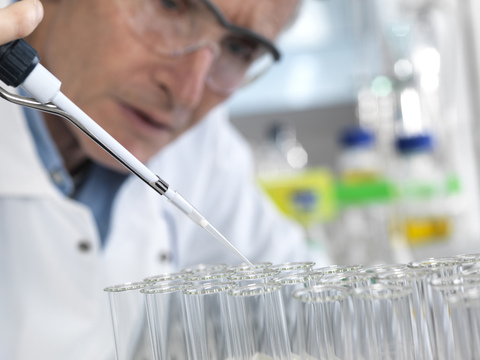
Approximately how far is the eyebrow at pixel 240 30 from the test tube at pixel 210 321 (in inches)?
19.4

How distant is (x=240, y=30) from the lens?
938mm

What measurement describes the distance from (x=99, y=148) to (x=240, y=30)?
33cm

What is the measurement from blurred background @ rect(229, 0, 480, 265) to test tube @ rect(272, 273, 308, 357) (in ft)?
2.94

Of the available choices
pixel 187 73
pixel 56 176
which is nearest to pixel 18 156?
pixel 56 176

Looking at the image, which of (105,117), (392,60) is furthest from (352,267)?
(392,60)

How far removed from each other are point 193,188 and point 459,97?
94 cm

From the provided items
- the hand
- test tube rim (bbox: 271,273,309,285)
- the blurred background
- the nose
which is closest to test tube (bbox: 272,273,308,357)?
test tube rim (bbox: 271,273,309,285)

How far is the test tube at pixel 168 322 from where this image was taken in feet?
1.80

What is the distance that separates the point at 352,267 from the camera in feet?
1.91

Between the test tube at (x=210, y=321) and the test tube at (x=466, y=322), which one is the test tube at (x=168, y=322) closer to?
the test tube at (x=210, y=321)

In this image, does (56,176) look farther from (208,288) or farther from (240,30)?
(208,288)

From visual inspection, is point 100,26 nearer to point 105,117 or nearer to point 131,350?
point 105,117

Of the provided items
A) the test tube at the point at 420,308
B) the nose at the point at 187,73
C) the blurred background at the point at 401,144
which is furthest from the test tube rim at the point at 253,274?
the blurred background at the point at 401,144

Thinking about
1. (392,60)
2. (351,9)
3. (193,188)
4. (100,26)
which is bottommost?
(193,188)
